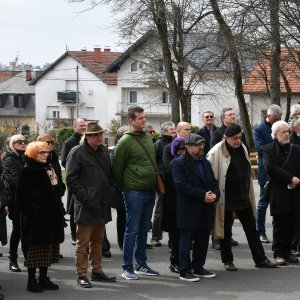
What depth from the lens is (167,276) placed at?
10219 millimetres

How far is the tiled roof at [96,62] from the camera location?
79.8 m

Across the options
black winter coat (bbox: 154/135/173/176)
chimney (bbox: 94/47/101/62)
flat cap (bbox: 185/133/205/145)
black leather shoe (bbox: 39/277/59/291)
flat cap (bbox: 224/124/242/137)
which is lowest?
black leather shoe (bbox: 39/277/59/291)

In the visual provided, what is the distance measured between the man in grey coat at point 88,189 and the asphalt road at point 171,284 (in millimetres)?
418

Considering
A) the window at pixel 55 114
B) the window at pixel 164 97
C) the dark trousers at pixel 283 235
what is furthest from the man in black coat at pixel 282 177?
the window at pixel 55 114

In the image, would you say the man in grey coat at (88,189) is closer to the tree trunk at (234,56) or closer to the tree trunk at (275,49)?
the tree trunk at (275,49)

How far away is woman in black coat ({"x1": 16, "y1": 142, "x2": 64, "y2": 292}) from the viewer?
936cm

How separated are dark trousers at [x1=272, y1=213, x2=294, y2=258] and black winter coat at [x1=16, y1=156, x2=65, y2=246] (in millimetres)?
3094

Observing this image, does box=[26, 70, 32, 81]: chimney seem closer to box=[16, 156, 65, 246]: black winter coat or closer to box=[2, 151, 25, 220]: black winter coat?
box=[2, 151, 25, 220]: black winter coat

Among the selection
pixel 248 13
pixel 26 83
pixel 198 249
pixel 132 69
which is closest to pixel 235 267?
pixel 198 249

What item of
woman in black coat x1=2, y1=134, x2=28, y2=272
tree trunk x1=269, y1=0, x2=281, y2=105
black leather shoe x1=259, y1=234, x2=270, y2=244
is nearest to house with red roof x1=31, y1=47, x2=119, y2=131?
tree trunk x1=269, y1=0, x2=281, y2=105

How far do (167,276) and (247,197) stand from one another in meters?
1.45

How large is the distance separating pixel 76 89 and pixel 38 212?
75956 millimetres

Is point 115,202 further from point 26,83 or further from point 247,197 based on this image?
point 26,83

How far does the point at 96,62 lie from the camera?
271ft
